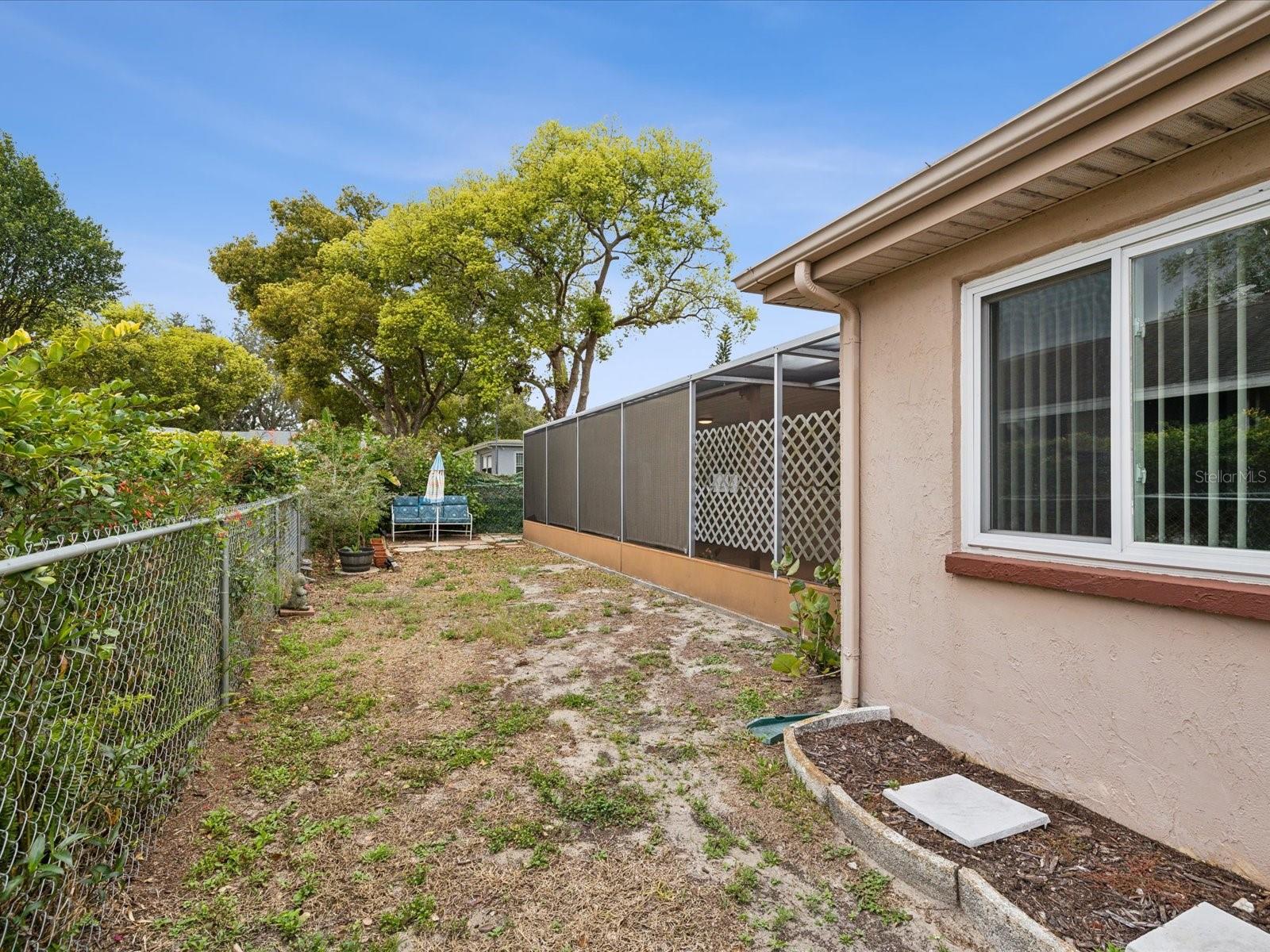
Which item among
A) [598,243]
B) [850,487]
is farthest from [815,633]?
[598,243]

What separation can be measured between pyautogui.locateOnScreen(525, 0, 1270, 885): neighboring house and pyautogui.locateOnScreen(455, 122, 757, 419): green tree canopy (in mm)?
13222

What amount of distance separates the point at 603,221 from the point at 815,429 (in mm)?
12500

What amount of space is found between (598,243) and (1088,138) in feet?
51.5

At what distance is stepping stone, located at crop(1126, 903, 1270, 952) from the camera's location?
1.77m

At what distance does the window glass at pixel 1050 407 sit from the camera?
2.60 meters

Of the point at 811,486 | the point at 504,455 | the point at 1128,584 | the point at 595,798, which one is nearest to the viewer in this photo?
the point at 1128,584

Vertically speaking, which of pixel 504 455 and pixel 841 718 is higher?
pixel 504 455

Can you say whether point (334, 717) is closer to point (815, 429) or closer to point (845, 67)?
point (815, 429)

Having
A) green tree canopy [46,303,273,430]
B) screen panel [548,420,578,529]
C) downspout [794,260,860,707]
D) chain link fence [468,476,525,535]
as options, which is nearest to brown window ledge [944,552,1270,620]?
downspout [794,260,860,707]

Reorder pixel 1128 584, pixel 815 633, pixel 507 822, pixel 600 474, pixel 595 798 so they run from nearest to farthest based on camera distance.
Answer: pixel 1128 584
pixel 507 822
pixel 595 798
pixel 815 633
pixel 600 474

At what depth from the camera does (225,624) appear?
3918 millimetres

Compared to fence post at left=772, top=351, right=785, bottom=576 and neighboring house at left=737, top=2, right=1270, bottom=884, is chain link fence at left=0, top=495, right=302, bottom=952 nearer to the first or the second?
neighboring house at left=737, top=2, right=1270, bottom=884

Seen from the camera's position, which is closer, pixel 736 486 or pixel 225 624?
pixel 225 624

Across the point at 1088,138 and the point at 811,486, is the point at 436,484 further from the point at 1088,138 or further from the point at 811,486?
the point at 1088,138
